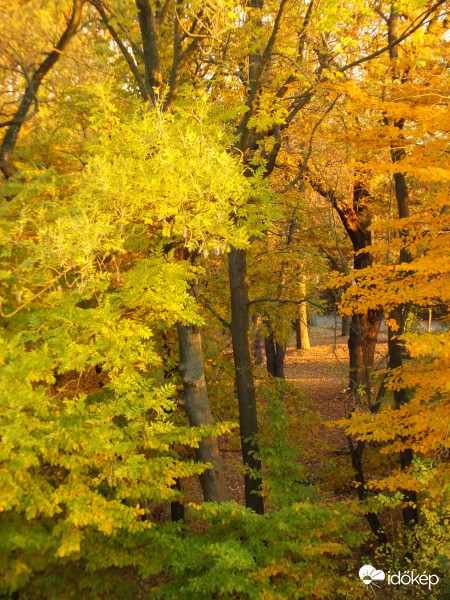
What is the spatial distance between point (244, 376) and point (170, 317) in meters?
3.82

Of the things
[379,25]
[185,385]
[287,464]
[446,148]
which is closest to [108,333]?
[185,385]

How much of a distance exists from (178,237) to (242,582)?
12.3 ft

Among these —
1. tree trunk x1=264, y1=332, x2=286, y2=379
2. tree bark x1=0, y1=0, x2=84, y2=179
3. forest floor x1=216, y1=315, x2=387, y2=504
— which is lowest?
forest floor x1=216, y1=315, x2=387, y2=504

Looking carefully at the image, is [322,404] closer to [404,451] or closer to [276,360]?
[276,360]

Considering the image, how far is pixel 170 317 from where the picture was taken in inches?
230

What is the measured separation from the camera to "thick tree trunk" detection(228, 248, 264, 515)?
Result: 903cm

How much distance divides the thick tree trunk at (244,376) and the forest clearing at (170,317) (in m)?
0.04

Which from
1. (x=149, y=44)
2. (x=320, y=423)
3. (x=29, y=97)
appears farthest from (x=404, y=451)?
(x=29, y=97)

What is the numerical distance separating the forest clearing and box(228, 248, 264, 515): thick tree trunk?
0.04m

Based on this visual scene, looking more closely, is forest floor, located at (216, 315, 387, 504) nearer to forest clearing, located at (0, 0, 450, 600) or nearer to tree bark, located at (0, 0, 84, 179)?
forest clearing, located at (0, 0, 450, 600)

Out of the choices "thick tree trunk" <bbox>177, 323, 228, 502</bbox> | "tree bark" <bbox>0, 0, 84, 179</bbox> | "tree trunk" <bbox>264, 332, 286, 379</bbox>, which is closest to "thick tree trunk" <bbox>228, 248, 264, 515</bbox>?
"thick tree trunk" <bbox>177, 323, 228, 502</bbox>

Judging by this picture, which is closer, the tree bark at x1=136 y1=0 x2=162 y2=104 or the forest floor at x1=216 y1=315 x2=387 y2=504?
the tree bark at x1=136 y1=0 x2=162 y2=104

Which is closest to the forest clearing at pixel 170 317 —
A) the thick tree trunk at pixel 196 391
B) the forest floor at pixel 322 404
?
the thick tree trunk at pixel 196 391

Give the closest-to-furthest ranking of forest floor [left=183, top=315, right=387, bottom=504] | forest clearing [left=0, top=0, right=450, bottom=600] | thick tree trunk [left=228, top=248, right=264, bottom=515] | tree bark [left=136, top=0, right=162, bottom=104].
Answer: forest clearing [left=0, top=0, right=450, bottom=600], tree bark [left=136, top=0, right=162, bottom=104], thick tree trunk [left=228, top=248, right=264, bottom=515], forest floor [left=183, top=315, right=387, bottom=504]
